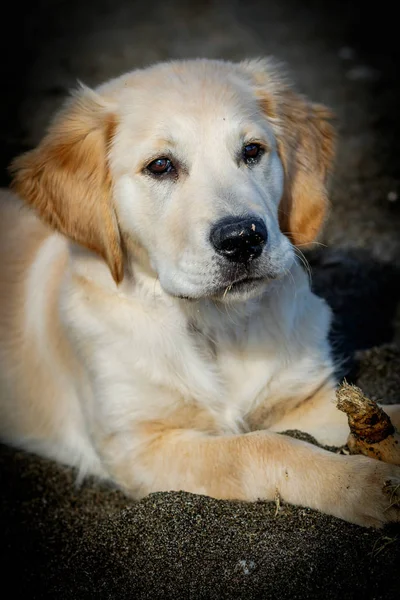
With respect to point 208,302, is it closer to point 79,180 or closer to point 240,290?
point 240,290

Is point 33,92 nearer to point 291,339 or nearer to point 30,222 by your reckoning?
point 30,222

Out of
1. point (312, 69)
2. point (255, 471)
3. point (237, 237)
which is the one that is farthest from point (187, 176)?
point (312, 69)

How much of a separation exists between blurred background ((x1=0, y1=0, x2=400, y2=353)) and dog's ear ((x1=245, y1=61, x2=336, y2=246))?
1.21 meters

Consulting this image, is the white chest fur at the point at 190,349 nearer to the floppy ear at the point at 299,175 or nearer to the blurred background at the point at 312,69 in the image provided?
the floppy ear at the point at 299,175

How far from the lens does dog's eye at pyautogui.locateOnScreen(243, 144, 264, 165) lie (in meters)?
3.01

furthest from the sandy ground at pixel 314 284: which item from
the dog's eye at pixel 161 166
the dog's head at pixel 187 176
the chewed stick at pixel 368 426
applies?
the dog's eye at pixel 161 166

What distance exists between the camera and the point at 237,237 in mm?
2648

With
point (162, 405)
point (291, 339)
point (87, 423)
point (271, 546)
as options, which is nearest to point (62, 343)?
point (87, 423)

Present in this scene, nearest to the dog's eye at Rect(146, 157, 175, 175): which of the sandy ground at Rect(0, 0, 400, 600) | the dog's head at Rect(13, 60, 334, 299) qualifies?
the dog's head at Rect(13, 60, 334, 299)

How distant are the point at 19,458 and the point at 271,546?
177 cm

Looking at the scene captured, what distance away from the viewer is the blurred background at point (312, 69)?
504cm

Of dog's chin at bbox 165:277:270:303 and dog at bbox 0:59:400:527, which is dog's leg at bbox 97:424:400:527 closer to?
dog at bbox 0:59:400:527

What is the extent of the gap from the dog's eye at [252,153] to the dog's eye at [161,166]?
282 millimetres

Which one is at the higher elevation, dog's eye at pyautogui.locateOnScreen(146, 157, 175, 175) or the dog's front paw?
dog's eye at pyautogui.locateOnScreen(146, 157, 175, 175)
